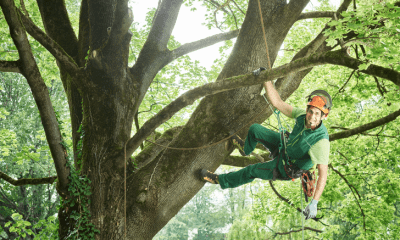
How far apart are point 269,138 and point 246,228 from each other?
8637mm

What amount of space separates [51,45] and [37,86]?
0.64 m

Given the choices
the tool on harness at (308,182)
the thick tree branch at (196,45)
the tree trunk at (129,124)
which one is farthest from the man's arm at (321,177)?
the thick tree branch at (196,45)

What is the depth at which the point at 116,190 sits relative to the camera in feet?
11.3

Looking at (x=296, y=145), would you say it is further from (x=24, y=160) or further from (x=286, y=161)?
(x=24, y=160)

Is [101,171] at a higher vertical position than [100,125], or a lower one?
lower

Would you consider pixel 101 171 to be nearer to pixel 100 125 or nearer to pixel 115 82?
pixel 100 125

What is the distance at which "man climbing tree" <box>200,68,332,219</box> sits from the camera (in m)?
3.01

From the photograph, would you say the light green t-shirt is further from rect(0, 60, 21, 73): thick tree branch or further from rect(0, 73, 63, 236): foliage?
rect(0, 73, 63, 236): foliage

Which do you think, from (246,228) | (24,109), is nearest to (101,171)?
(246,228)

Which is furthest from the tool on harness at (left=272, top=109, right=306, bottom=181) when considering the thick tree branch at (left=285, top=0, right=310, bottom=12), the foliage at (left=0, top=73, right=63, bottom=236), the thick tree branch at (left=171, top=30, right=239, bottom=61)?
the foliage at (left=0, top=73, right=63, bottom=236)

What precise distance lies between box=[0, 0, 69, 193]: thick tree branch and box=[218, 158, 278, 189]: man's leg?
1.98 metres

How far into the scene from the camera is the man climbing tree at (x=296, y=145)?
3.01 meters

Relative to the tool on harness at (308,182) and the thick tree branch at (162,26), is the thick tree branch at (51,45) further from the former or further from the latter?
the tool on harness at (308,182)

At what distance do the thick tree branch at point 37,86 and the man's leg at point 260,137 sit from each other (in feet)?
7.36
